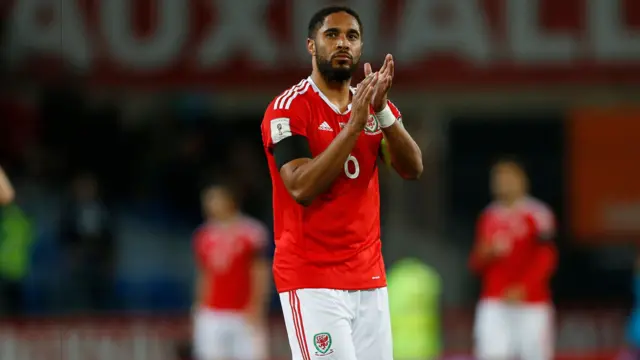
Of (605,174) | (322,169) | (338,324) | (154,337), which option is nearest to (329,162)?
(322,169)

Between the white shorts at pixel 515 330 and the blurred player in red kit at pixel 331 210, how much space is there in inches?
250

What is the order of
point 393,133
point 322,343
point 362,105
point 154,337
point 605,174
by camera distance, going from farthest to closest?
point 605,174 < point 154,337 < point 393,133 < point 322,343 < point 362,105

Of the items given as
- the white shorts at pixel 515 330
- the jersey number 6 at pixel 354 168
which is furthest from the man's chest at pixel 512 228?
the jersey number 6 at pixel 354 168

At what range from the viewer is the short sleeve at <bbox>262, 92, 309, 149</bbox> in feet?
15.1

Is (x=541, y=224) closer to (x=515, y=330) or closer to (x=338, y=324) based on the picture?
(x=515, y=330)

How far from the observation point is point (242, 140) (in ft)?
50.8

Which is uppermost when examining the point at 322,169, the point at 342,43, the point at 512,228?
the point at 342,43

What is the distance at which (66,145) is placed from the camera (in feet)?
48.8

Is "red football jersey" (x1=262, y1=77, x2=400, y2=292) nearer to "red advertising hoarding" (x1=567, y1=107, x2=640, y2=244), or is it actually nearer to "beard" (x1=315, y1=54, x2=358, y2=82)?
"beard" (x1=315, y1=54, x2=358, y2=82)

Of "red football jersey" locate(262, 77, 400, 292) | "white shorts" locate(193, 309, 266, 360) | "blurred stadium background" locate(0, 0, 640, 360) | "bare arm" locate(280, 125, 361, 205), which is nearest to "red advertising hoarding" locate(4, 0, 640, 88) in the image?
"blurred stadium background" locate(0, 0, 640, 360)

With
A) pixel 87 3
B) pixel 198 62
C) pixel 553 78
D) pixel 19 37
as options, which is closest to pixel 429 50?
pixel 553 78

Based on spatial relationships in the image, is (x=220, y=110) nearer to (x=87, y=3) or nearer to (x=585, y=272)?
(x=87, y=3)

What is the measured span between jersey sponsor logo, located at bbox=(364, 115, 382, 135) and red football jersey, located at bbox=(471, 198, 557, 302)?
6.17 metres

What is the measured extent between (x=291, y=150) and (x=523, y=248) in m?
6.49
